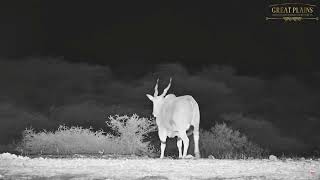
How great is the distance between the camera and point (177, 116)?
21.3 metres

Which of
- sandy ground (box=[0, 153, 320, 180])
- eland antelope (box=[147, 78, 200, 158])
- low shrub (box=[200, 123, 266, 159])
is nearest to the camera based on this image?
sandy ground (box=[0, 153, 320, 180])

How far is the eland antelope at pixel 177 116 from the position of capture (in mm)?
21219

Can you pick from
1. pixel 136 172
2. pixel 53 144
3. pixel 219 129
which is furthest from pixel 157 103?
pixel 219 129

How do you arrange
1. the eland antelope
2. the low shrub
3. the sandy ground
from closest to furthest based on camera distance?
the sandy ground
the eland antelope
the low shrub

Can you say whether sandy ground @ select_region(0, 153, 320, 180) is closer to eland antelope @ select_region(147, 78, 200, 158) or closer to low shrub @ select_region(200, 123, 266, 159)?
eland antelope @ select_region(147, 78, 200, 158)

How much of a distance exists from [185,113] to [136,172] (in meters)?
7.93

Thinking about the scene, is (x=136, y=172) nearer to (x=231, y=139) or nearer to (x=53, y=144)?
(x=53, y=144)

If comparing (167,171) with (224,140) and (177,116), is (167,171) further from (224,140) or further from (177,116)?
(224,140)

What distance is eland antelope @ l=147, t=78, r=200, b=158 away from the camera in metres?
21.2

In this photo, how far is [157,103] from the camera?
23.1m

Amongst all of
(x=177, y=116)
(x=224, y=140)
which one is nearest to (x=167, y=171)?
(x=177, y=116)

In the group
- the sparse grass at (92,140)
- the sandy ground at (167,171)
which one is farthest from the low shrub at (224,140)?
the sandy ground at (167,171)

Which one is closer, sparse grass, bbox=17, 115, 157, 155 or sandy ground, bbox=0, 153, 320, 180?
sandy ground, bbox=0, 153, 320, 180

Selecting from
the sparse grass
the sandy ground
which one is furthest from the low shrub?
the sandy ground
